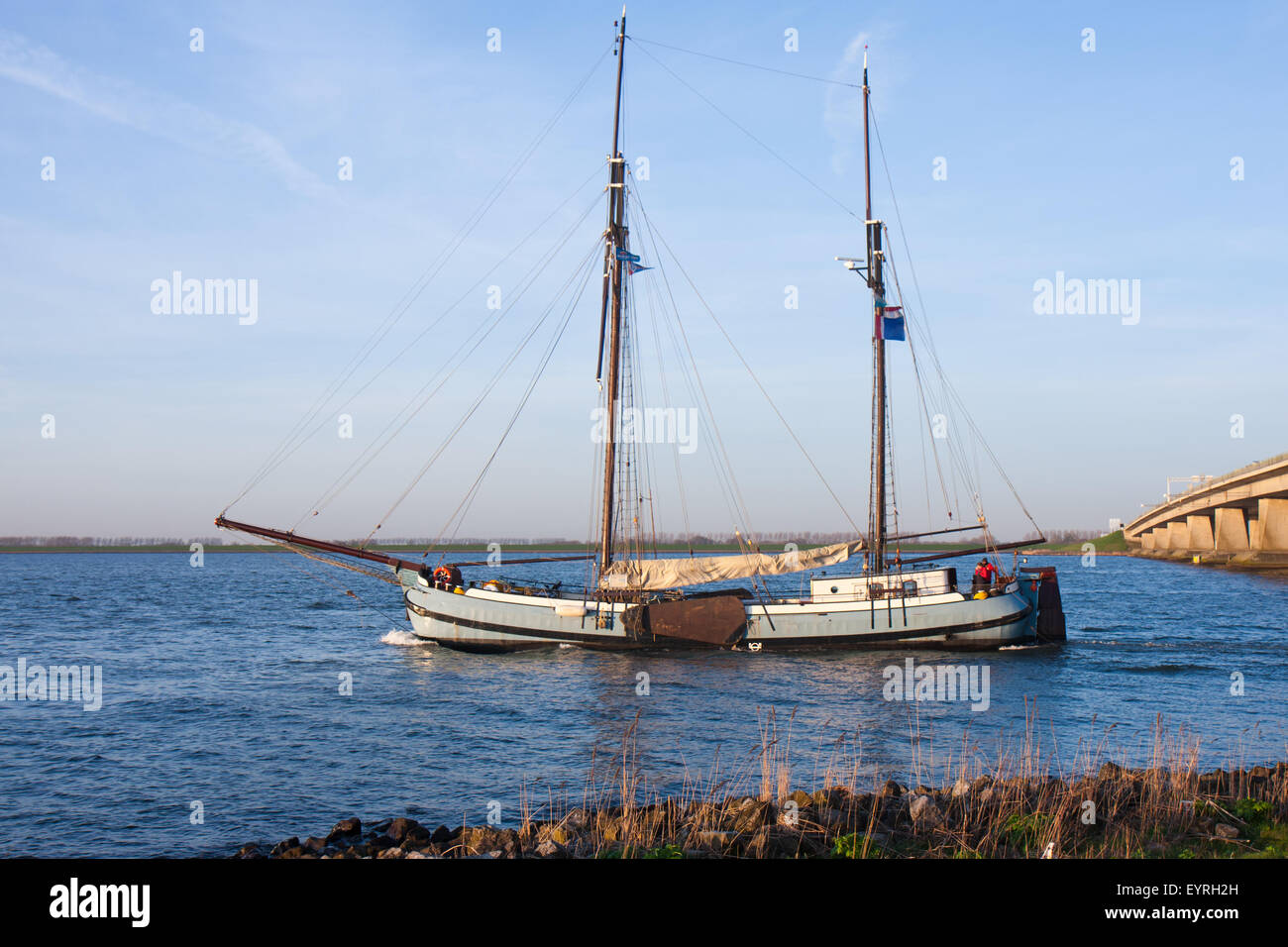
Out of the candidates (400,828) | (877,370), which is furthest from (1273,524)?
(400,828)

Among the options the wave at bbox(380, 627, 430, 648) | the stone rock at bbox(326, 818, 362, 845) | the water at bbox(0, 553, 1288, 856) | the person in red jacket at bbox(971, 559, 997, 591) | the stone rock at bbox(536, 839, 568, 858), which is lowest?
the wave at bbox(380, 627, 430, 648)

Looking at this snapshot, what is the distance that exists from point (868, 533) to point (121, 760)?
33.4 meters

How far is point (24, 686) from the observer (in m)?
34.4

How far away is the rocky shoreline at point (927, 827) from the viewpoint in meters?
12.1

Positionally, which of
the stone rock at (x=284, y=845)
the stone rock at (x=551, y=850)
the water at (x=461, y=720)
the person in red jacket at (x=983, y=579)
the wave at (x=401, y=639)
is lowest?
the wave at (x=401, y=639)

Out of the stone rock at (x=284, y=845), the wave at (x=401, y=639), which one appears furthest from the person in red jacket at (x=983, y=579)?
the stone rock at (x=284, y=845)

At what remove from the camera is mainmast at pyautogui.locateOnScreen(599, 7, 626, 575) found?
1689 inches

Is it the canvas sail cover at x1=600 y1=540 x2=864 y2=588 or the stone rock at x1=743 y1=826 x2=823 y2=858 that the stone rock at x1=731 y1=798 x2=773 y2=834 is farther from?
the canvas sail cover at x1=600 y1=540 x2=864 y2=588

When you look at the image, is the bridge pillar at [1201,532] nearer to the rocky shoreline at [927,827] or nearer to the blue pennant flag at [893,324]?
the blue pennant flag at [893,324]

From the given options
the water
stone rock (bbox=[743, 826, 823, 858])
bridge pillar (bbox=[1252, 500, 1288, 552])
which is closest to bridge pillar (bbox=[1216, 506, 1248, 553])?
bridge pillar (bbox=[1252, 500, 1288, 552])

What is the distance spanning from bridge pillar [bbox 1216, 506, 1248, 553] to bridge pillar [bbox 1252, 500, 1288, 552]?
12.4 metres

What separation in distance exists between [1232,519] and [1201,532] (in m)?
18.8

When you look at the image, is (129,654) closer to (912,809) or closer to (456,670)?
(456,670)
